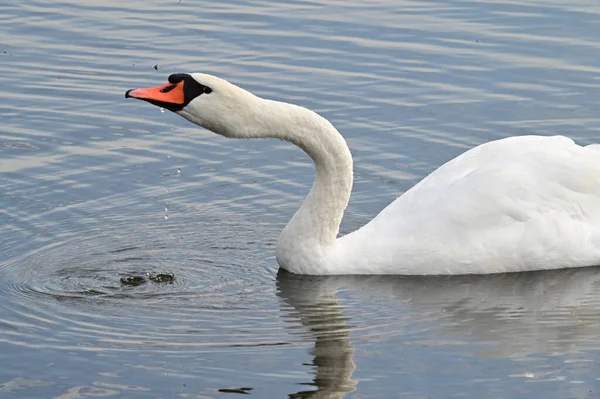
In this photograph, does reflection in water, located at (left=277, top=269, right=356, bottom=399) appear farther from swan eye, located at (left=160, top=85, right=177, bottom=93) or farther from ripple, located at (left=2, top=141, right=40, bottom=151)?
ripple, located at (left=2, top=141, right=40, bottom=151)

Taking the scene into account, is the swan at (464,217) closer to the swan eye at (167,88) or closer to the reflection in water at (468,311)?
the reflection in water at (468,311)

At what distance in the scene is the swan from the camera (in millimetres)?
11383

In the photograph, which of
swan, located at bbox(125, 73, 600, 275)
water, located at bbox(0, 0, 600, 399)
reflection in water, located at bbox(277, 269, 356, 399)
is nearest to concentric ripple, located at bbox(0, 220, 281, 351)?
water, located at bbox(0, 0, 600, 399)

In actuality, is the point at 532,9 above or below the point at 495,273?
above

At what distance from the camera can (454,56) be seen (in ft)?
55.2

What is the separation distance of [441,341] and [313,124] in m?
2.32

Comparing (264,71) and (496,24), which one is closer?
(264,71)

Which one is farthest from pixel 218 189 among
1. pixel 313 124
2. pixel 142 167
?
pixel 313 124

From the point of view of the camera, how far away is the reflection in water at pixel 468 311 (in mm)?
9555

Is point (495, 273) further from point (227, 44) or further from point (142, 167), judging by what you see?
point (227, 44)

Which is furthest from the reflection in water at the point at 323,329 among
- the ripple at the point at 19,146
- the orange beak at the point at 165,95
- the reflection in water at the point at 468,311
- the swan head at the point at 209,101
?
the ripple at the point at 19,146

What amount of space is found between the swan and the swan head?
1.53 ft

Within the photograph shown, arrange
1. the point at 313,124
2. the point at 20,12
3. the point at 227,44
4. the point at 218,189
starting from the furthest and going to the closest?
the point at 20,12 → the point at 227,44 → the point at 218,189 → the point at 313,124

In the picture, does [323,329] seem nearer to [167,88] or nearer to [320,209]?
[320,209]
